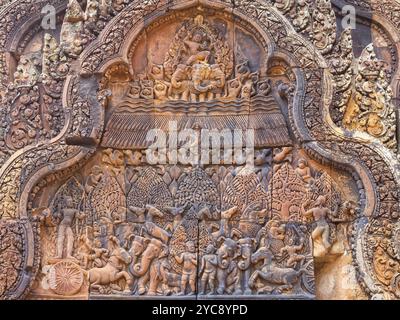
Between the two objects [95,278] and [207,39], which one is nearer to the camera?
[95,278]

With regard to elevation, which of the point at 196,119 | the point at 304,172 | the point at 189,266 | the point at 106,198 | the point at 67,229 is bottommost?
the point at 189,266

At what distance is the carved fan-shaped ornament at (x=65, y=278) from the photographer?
8.90m

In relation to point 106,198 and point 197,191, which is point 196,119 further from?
point 106,198

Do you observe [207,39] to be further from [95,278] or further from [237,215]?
[95,278]

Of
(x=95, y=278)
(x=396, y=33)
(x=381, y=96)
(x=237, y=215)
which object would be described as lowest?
(x=95, y=278)

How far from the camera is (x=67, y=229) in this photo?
357 inches

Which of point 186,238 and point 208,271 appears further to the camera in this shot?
point 186,238

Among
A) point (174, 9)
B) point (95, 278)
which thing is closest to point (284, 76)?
point (174, 9)

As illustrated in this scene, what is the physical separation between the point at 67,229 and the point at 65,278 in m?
0.51

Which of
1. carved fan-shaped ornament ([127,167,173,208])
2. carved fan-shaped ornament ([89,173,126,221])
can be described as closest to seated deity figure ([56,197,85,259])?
carved fan-shaped ornament ([89,173,126,221])

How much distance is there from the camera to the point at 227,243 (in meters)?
8.95

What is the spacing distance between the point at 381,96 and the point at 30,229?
12.7ft

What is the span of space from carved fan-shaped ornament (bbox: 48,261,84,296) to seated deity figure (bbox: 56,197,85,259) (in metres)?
0.11

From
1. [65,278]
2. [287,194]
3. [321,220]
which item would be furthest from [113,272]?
[321,220]
